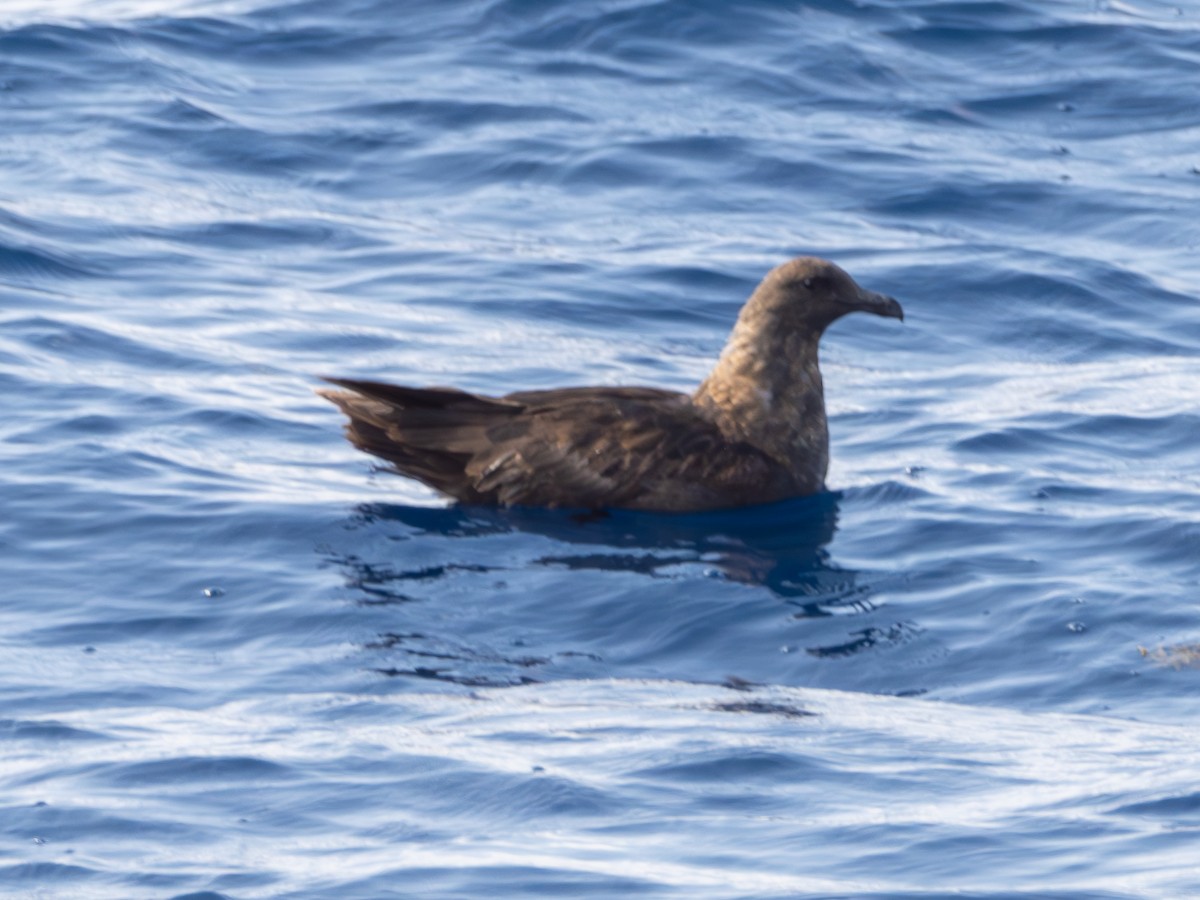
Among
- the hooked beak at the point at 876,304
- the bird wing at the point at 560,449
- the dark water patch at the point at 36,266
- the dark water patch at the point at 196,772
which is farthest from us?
the dark water patch at the point at 36,266

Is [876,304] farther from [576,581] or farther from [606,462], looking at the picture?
[576,581]

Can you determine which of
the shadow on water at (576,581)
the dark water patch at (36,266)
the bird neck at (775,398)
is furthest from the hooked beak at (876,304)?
the dark water patch at (36,266)

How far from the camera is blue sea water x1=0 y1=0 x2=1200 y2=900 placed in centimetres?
652

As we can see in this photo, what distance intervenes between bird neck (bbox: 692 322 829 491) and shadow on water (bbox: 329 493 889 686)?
0.71ft

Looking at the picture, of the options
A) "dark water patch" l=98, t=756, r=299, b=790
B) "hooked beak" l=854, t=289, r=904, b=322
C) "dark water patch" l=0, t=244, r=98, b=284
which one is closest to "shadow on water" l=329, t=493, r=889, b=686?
"hooked beak" l=854, t=289, r=904, b=322

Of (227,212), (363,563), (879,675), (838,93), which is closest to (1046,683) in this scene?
(879,675)

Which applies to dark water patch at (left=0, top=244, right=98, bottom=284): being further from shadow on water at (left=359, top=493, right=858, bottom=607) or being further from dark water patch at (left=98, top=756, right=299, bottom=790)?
dark water patch at (left=98, top=756, right=299, bottom=790)

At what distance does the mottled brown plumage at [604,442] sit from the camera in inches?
373

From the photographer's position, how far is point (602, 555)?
900 centimetres

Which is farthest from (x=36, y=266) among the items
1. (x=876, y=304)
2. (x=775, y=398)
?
(x=876, y=304)

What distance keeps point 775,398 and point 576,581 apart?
1.68 meters

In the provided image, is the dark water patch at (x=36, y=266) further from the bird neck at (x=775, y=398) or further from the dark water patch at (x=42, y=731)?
the dark water patch at (x=42, y=731)

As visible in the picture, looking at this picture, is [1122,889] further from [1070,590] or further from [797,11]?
[797,11]

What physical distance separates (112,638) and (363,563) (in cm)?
115
